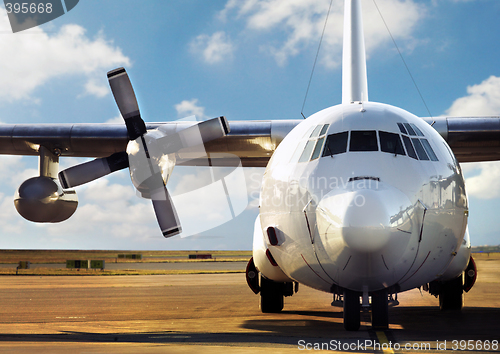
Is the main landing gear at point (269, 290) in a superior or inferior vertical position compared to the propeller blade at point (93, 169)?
inferior

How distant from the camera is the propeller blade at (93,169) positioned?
1016cm

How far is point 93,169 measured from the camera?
10242 mm

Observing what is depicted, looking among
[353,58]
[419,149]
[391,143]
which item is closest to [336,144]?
[391,143]

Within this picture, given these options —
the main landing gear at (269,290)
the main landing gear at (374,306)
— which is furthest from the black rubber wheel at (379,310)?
the main landing gear at (269,290)

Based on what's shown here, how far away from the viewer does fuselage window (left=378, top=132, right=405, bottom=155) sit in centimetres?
580

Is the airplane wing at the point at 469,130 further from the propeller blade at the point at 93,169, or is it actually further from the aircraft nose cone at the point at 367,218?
the propeller blade at the point at 93,169

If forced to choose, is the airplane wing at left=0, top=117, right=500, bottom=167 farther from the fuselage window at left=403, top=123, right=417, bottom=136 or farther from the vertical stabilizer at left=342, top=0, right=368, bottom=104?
the fuselage window at left=403, top=123, right=417, bottom=136

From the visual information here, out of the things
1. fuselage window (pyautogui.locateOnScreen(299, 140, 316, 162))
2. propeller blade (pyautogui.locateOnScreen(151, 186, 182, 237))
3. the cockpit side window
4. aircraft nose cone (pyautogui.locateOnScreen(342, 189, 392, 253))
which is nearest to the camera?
aircraft nose cone (pyautogui.locateOnScreen(342, 189, 392, 253))

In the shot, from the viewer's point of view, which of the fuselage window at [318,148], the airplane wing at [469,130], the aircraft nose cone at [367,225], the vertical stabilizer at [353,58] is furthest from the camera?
the airplane wing at [469,130]

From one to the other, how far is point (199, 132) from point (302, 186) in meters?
4.45

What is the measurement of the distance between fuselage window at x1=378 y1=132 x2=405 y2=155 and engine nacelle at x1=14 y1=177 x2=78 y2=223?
27.9ft

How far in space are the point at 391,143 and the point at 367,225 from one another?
160 centimetres

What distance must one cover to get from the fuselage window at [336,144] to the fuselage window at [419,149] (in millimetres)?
915

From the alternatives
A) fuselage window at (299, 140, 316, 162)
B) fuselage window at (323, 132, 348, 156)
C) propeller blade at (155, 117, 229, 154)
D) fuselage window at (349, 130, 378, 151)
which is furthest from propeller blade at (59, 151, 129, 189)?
fuselage window at (349, 130, 378, 151)
